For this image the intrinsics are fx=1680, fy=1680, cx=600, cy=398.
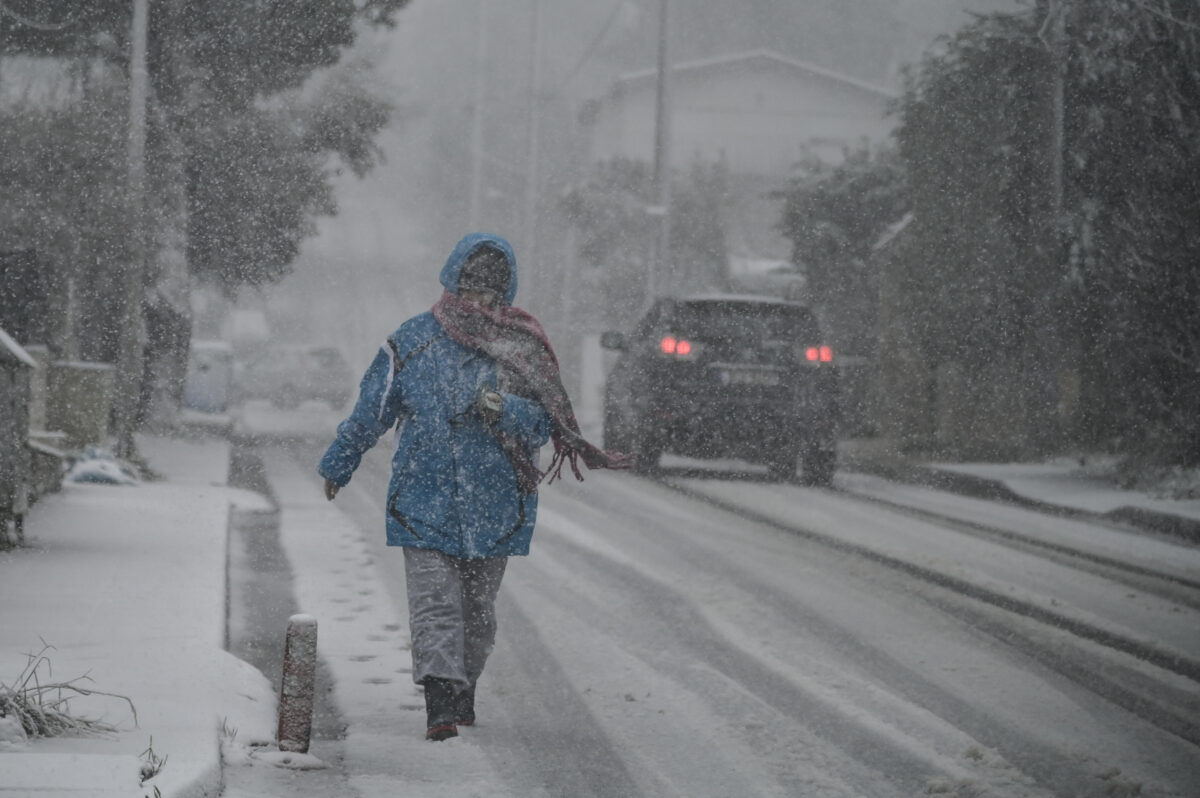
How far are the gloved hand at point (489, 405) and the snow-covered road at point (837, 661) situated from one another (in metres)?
1.06

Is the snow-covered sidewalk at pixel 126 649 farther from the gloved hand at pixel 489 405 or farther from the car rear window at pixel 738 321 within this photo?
the car rear window at pixel 738 321

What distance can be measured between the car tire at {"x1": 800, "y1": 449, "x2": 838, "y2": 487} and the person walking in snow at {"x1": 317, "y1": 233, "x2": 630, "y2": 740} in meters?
10.8

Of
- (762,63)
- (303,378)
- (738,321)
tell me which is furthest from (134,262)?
(762,63)

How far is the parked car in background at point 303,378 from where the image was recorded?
33.2 m

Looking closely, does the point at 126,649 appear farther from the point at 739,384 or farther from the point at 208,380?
the point at 208,380

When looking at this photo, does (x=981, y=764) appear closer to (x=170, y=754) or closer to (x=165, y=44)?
(x=170, y=754)

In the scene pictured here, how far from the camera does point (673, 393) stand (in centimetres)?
1627

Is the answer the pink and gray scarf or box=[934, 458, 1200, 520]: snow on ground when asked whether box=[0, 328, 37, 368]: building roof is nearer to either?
the pink and gray scarf

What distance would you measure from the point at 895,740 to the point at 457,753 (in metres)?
1.49

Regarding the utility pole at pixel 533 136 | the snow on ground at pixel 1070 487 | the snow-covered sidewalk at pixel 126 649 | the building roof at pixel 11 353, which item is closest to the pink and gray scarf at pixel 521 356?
the snow-covered sidewalk at pixel 126 649

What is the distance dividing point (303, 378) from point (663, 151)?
9.38 meters

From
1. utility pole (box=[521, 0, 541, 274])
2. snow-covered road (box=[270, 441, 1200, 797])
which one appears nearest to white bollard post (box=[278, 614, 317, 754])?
snow-covered road (box=[270, 441, 1200, 797])

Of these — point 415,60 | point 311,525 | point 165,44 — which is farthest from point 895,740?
point 415,60

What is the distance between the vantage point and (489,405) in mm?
5387
